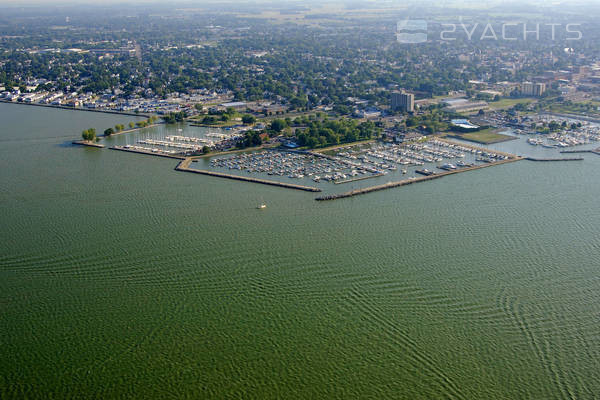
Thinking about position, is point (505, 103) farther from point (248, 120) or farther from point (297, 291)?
point (297, 291)

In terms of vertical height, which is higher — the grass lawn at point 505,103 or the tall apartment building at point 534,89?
the tall apartment building at point 534,89

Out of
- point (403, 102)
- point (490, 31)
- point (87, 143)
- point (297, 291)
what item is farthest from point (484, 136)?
point (490, 31)

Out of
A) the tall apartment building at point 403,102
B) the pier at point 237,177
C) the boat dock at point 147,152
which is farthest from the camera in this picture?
the tall apartment building at point 403,102

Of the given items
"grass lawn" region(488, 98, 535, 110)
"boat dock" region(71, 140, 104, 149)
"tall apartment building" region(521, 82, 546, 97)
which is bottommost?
"boat dock" region(71, 140, 104, 149)

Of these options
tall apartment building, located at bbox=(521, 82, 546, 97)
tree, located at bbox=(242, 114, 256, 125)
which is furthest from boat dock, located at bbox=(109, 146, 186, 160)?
tall apartment building, located at bbox=(521, 82, 546, 97)

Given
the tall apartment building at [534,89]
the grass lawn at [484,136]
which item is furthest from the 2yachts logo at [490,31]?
the grass lawn at [484,136]

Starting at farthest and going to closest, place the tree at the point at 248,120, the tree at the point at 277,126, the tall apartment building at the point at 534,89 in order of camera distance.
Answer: the tall apartment building at the point at 534,89
the tree at the point at 248,120
the tree at the point at 277,126

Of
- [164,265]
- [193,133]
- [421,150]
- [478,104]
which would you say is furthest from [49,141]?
[478,104]

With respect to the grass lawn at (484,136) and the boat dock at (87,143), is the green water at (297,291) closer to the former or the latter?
the boat dock at (87,143)

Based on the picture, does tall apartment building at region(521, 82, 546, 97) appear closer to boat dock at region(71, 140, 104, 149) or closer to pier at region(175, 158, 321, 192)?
pier at region(175, 158, 321, 192)
